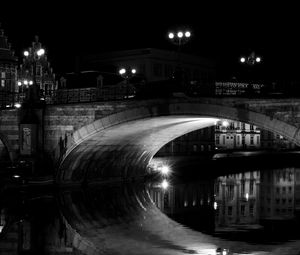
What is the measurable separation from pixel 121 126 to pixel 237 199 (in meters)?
9.09

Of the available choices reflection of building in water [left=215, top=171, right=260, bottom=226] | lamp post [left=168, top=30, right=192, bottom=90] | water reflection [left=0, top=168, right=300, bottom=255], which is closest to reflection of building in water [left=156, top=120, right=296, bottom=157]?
reflection of building in water [left=215, top=171, right=260, bottom=226]

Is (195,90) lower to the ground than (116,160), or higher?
higher

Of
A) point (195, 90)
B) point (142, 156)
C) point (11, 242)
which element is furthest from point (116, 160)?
point (11, 242)

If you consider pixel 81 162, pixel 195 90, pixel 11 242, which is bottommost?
pixel 11 242

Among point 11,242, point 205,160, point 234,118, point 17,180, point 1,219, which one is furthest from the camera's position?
point 205,160

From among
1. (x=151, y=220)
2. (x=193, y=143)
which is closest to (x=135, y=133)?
(x=151, y=220)

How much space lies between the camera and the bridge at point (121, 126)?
3203 cm

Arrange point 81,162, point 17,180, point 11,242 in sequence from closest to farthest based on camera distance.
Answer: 1. point 11,242
2. point 17,180
3. point 81,162

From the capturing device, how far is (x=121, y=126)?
38500 millimetres

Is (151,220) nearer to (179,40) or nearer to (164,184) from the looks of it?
(179,40)

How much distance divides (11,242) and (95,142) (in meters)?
16.4

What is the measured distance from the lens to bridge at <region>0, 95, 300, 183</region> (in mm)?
32031

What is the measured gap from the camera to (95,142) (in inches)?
1624

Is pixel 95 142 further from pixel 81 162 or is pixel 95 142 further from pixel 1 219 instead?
pixel 1 219
